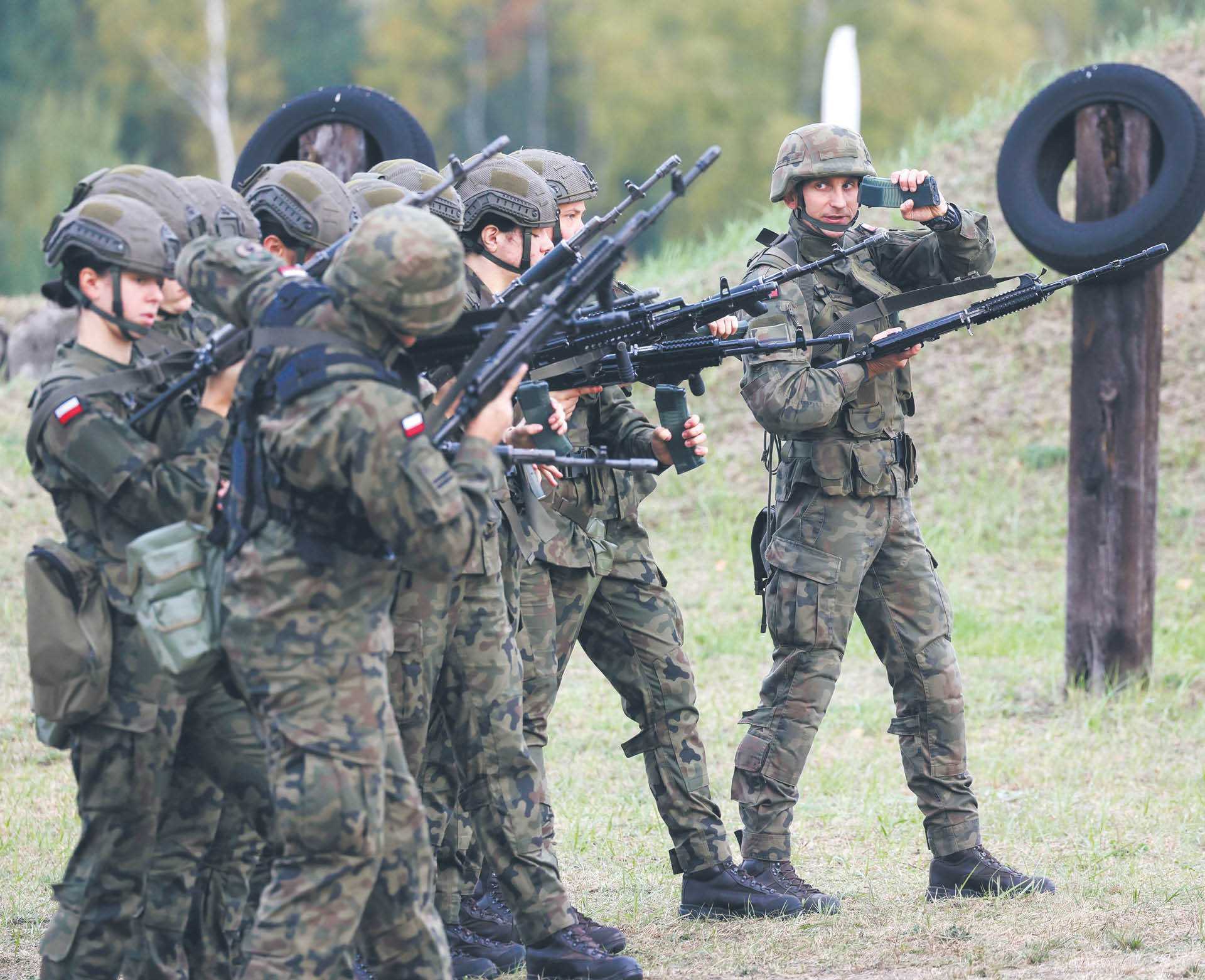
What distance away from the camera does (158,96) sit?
3803cm

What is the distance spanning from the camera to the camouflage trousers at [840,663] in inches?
224

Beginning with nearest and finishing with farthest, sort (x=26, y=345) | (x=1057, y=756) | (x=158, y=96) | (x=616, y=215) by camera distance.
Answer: (x=616, y=215)
(x=1057, y=756)
(x=26, y=345)
(x=158, y=96)

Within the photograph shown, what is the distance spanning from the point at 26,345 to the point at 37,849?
9142 mm

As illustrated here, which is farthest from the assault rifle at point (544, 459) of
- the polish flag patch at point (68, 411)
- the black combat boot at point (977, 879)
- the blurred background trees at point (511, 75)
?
the blurred background trees at point (511, 75)

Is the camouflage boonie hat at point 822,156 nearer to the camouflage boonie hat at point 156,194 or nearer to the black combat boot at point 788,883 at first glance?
the camouflage boonie hat at point 156,194

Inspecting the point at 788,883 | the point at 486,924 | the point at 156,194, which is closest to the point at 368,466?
the point at 156,194

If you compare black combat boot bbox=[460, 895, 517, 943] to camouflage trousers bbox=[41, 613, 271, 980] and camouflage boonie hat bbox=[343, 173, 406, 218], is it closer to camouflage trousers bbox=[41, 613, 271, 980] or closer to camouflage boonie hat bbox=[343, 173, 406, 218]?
camouflage trousers bbox=[41, 613, 271, 980]

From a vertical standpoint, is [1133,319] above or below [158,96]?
below

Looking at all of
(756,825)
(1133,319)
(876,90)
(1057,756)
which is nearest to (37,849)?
(756,825)

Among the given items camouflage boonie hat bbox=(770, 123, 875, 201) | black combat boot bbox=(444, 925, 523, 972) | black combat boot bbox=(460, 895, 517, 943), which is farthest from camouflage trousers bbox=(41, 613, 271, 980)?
camouflage boonie hat bbox=(770, 123, 875, 201)

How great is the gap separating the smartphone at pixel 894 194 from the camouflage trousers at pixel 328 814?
8.30ft

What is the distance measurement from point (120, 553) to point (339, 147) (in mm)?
5093

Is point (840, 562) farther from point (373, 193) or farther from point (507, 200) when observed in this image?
point (373, 193)

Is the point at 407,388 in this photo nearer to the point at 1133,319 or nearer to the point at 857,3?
the point at 1133,319
